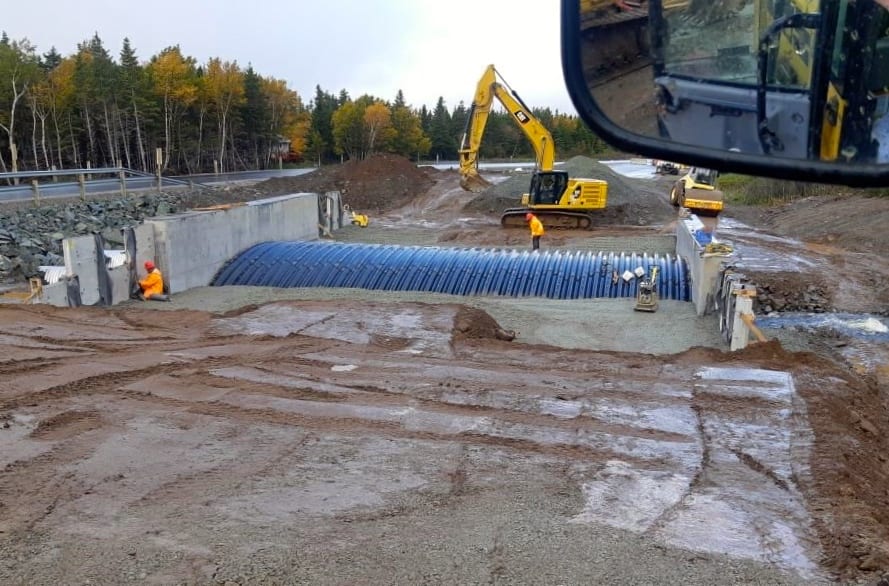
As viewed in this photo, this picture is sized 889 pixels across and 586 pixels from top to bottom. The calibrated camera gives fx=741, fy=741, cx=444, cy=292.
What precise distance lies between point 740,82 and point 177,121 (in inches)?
2200

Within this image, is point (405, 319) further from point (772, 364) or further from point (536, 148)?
point (536, 148)

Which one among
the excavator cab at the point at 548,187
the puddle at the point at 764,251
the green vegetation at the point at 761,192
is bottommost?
the puddle at the point at 764,251

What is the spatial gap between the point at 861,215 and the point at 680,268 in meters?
12.5

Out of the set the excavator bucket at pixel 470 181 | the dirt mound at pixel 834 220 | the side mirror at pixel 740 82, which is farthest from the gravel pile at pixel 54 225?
the dirt mound at pixel 834 220

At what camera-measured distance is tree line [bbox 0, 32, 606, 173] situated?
43.6 meters

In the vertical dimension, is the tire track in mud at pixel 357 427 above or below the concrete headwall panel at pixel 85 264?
below

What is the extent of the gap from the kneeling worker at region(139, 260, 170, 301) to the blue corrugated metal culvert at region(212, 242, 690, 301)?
7.94 ft

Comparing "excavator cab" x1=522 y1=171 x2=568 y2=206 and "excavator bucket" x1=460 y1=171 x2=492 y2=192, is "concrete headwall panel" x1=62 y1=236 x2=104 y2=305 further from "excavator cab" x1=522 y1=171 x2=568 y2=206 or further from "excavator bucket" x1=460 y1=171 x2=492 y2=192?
"excavator bucket" x1=460 y1=171 x2=492 y2=192

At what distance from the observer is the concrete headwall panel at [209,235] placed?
48.8ft

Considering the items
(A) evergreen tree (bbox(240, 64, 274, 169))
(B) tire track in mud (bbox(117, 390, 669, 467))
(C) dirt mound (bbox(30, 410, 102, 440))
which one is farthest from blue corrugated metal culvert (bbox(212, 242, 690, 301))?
(A) evergreen tree (bbox(240, 64, 274, 169))

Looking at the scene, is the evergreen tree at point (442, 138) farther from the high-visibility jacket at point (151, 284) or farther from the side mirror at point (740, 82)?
the side mirror at point (740, 82)

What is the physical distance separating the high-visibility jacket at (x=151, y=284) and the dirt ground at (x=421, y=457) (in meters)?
2.56

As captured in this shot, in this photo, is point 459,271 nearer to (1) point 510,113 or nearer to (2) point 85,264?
(2) point 85,264

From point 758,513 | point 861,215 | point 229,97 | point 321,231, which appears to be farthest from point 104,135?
point 758,513
